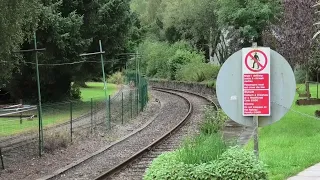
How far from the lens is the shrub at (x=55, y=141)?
18984 mm

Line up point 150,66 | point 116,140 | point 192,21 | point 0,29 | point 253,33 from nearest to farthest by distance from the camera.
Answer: point 0,29 → point 116,140 → point 253,33 → point 192,21 → point 150,66

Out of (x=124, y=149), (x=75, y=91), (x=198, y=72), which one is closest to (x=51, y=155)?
(x=124, y=149)

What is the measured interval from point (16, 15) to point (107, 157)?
222 inches

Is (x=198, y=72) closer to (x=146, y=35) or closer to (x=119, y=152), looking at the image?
(x=146, y=35)

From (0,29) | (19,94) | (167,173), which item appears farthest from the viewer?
(19,94)

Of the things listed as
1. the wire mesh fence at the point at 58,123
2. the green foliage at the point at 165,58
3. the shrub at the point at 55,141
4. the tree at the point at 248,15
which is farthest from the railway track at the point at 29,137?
the tree at the point at 248,15

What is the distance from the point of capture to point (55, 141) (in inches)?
762

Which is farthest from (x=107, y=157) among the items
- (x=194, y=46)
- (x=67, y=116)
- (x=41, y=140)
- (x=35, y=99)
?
(x=194, y=46)

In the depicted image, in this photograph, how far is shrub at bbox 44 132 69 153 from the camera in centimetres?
1898

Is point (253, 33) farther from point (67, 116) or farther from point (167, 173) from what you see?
point (167, 173)

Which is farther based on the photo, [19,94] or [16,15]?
[19,94]

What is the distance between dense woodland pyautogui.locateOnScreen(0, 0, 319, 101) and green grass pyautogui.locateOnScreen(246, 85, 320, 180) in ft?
25.5

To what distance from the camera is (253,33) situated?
62062 mm

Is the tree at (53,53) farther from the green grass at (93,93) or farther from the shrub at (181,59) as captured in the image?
the shrub at (181,59)
